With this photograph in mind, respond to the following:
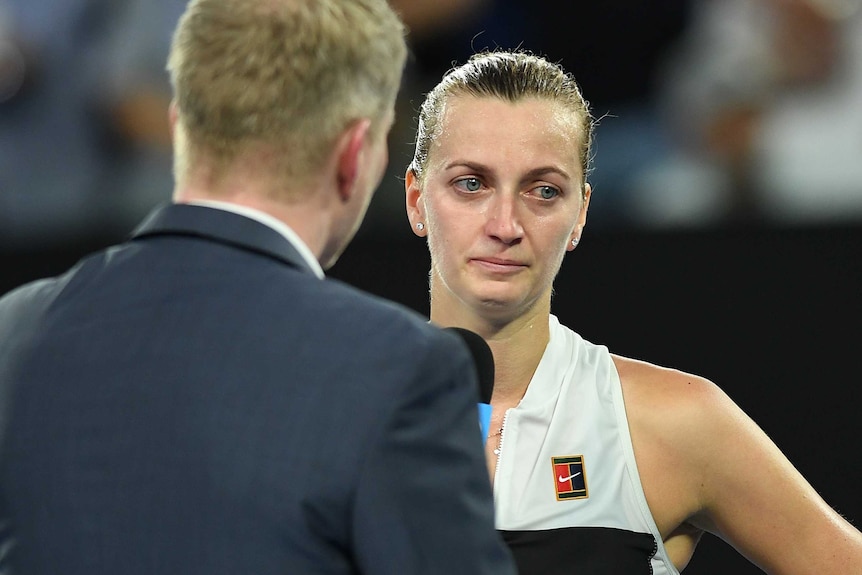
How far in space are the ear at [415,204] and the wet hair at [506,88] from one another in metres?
0.02

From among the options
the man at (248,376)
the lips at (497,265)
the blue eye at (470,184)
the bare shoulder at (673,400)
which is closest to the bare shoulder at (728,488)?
the bare shoulder at (673,400)

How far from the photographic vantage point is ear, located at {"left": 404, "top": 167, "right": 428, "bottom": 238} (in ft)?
7.28

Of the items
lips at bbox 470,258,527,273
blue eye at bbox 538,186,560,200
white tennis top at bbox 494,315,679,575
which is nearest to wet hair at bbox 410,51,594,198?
blue eye at bbox 538,186,560,200

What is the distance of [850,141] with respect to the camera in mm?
3348

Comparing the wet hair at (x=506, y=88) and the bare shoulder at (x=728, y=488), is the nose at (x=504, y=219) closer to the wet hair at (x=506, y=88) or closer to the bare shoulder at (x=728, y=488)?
the wet hair at (x=506, y=88)

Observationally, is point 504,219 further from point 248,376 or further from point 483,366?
point 248,376

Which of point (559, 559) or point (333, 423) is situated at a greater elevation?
point (333, 423)

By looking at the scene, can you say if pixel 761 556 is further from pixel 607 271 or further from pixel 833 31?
pixel 833 31

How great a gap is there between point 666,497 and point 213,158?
117 centimetres

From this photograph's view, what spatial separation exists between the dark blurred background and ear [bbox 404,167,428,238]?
0.66 metres

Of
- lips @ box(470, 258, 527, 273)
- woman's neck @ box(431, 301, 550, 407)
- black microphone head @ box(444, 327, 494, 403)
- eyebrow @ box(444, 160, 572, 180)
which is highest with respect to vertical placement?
eyebrow @ box(444, 160, 572, 180)

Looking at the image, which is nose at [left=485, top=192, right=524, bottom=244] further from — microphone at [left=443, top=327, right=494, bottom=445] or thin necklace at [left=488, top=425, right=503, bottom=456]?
microphone at [left=443, top=327, right=494, bottom=445]

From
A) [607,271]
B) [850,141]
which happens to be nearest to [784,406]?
[607,271]

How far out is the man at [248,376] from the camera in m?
1.08
